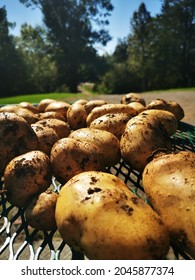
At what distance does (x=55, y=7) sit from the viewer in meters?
22.8

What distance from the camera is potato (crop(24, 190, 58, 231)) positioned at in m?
1.35

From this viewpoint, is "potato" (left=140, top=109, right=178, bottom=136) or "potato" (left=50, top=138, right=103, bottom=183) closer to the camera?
"potato" (left=50, top=138, right=103, bottom=183)

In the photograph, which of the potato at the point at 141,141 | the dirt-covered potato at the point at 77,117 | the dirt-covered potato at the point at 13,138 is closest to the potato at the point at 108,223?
the potato at the point at 141,141

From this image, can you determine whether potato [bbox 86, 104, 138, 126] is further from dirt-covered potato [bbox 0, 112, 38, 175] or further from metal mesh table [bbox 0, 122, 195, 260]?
dirt-covered potato [bbox 0, 112, 38, 175]

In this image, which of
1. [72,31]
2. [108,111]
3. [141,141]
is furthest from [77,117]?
[72,31]

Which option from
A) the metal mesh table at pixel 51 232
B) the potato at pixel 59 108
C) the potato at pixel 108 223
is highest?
the potato at pixel 59 108

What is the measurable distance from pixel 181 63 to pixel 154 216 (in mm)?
25275

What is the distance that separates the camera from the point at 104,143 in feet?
6.01

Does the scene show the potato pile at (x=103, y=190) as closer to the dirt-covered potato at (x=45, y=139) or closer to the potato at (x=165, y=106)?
the dirt-covered potato at (x=45, y=139)

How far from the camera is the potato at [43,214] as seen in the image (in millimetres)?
1350

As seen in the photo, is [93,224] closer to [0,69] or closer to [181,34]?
[181,34]

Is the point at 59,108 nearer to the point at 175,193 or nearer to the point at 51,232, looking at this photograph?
the point at 51,232

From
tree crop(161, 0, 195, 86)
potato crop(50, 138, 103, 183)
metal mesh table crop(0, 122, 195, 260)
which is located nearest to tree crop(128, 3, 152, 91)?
tree crop(161, 0, 195, 86)

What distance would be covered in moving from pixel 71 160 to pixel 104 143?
0.99ft
